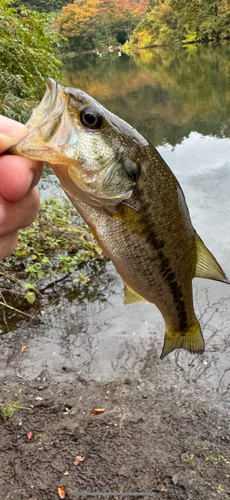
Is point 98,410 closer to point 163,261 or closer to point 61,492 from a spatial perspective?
point 61,492

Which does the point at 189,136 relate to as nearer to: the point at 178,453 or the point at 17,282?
the point at 17,282

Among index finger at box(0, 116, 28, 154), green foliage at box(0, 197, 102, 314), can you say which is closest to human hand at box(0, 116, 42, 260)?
index finger at box(0, 116, 28, 154)

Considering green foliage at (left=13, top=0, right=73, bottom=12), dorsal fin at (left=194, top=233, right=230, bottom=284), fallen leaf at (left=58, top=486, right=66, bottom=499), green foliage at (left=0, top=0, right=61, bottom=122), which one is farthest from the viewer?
green foliage at (left=13, top=0, right=73, bottom=12)

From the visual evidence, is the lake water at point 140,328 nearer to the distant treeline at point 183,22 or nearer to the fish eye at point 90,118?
the fish eye at point 90,118

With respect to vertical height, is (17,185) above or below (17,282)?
above

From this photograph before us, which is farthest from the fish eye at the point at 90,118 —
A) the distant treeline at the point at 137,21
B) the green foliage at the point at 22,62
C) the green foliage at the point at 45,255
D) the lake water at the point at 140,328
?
the distant treeline at the point at 137,21

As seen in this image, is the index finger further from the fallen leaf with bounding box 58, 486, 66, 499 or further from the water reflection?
the water reflection

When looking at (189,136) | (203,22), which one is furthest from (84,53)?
(189,136)
